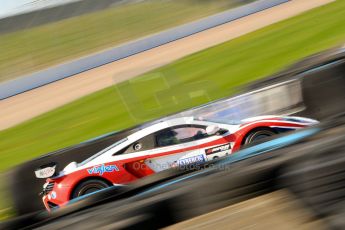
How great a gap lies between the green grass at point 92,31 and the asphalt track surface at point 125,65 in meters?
2.96

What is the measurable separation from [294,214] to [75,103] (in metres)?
11.4

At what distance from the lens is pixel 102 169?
259 inches

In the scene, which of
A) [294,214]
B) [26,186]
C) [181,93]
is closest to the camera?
[294,214]

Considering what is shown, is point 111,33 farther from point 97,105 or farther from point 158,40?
point 97,105

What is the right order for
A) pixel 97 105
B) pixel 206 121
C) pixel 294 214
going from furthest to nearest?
pixel 97 105
pixel 206 121
pixel 294 214

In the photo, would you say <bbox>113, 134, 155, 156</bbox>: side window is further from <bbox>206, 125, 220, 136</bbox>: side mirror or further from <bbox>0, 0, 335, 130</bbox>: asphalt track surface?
<bbox>0, 0, 335, 130</bbox>: asphalt track surface

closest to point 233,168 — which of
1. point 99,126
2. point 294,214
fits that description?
point 294,214

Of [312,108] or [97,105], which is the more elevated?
[97,105]

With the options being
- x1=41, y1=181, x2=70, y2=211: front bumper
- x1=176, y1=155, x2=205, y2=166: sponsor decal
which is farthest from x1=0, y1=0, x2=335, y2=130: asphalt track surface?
x1=176, y1=155, x2=205, y2=166: sponsor decal

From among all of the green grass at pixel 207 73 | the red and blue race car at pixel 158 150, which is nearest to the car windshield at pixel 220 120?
the red and blue race car at pixel 158 150

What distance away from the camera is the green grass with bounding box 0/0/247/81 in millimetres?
22297

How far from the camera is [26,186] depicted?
279 inches

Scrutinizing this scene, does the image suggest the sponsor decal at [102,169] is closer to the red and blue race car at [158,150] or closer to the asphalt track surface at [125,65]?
the red and blue race car at [158,150]

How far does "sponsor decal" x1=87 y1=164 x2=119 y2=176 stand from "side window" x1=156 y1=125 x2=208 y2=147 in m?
0.59
